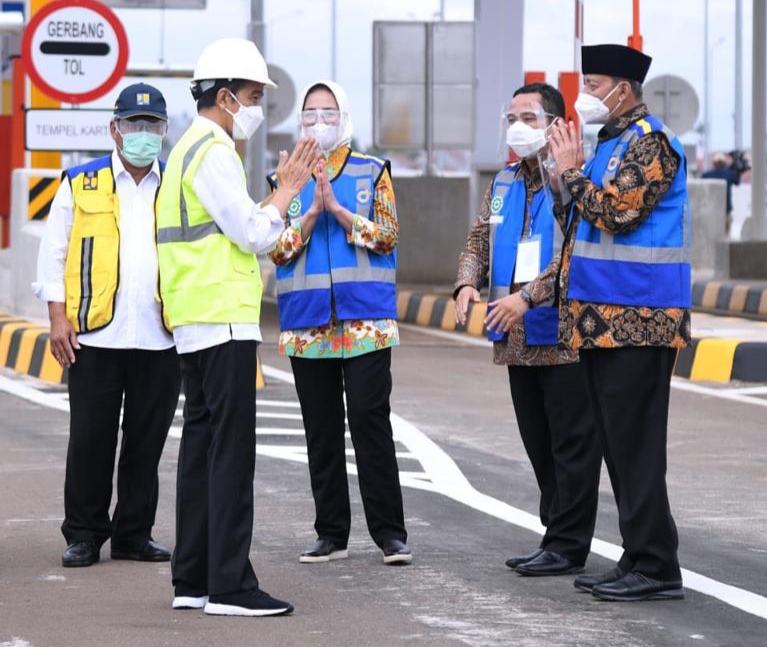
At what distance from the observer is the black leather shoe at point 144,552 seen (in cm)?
807

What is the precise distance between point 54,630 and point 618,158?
2525mm

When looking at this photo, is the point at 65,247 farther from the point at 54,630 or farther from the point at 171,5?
the point at 171,5

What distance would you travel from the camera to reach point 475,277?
26.4ft

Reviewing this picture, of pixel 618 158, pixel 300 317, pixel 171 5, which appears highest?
pixel 171 5

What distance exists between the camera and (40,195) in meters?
17.8

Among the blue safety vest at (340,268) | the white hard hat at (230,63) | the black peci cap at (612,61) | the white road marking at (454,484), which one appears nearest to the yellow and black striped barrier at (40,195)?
the white road marking at (454,484)

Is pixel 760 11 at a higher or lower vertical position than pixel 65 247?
higher

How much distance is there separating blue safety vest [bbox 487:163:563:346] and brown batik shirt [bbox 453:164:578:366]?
0.03 m

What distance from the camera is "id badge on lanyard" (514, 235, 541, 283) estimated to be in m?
7.78

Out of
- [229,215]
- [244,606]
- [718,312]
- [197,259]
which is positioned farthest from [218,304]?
[718,312]

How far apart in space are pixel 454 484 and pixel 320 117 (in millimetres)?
2826

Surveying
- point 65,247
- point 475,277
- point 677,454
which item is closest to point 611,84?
point 475,277

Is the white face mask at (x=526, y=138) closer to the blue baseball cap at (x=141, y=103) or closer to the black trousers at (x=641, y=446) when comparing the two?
the black trousers at (x=641, y=446)

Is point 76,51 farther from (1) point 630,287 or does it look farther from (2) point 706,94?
(2) point 706,94
